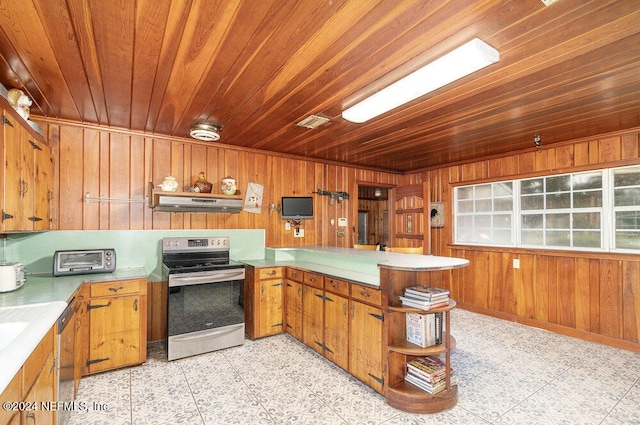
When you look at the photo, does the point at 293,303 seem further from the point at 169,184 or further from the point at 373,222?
the point at 373,222

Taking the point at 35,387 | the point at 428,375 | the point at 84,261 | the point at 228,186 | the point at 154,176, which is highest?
the point at 154,176

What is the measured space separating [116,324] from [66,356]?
0.81 m

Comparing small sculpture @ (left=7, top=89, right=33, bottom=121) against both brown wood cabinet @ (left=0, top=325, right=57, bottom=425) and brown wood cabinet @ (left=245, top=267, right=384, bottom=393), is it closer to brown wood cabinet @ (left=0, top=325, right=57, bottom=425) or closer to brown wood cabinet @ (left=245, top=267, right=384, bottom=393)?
brown wood cabinet @ (left=0, top=325, right=57, bottom=425)

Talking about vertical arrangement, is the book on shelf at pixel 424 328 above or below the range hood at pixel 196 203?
below

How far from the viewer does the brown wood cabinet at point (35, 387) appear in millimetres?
1073

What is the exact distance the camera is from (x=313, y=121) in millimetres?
3092

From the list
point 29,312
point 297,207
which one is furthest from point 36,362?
point 297,207

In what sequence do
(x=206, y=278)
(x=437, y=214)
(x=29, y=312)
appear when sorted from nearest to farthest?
1. (x=29, y=312)
2. (x=206, y=278)
3. (x=437, y=214)

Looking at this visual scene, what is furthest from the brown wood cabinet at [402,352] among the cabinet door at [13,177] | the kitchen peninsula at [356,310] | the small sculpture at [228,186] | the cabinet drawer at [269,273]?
the cabinet door at [13,177]

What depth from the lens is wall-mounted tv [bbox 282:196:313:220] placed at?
440cm

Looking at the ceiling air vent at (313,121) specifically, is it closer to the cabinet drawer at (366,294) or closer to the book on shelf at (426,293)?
the cabinet drawer at (366,294)

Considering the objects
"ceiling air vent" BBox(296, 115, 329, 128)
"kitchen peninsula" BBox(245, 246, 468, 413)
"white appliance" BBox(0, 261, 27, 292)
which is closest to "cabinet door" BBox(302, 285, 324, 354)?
"kitchen peninsula" BBox(245, 246, 468, 413)

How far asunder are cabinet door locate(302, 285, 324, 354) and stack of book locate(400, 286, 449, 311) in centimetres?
98

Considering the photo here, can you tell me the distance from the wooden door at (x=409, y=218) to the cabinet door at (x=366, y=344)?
6.39 feet
